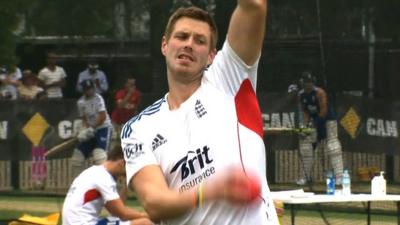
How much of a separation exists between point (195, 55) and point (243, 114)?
0.26 m

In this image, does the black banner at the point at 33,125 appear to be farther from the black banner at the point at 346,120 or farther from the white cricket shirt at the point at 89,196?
the white cricket shirt at the point at 89,196

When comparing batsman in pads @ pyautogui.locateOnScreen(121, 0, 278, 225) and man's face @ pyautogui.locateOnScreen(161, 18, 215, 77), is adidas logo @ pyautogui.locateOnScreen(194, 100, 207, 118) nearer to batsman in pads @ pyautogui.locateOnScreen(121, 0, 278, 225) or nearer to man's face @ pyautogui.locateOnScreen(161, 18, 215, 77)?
batsman in pads @ pyautogui.locateOnScreen(121, 0, 278, 225)

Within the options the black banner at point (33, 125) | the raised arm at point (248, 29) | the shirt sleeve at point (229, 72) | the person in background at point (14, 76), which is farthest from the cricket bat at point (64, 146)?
the raised arm at point (248, 29)

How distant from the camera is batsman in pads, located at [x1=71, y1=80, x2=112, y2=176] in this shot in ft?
47.9

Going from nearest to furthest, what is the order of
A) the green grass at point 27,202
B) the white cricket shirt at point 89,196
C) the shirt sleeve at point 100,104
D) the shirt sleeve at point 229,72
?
1. the shirt sleeve at point 229,72
2. the white cricket shirt at point 89,196
3. the green grass at point 27,202
4. the shirt sleeve at point 100,104

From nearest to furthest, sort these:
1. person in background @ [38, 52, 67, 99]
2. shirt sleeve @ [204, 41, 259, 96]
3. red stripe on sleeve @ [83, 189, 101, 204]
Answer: shirt sleeve @ [204, 41, 259, 96] < red stripe on sleeve @ [83, 189, 101, 204] < person in background @ [38, 52, 67, 99]

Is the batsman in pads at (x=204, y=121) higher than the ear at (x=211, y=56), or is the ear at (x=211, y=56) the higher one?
the ear at (x=211, y=56)

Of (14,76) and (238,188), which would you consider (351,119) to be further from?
(238,188)

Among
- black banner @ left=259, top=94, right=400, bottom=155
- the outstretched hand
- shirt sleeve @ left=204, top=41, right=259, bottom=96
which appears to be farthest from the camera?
black banner @ left=259, top=94, right=400, bottom=155

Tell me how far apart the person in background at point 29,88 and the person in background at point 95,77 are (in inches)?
22.0

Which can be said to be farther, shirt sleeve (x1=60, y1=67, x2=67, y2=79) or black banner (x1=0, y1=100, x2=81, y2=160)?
black banner (x1=0, y1=100, x2=81, y2=160)

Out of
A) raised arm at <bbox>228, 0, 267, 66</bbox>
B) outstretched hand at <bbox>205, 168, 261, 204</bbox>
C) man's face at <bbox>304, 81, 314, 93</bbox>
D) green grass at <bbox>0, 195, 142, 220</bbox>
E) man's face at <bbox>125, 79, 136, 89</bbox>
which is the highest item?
man's face at <bbox>125, 79, 136, 89</bbox>

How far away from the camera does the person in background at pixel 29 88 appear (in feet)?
48.8

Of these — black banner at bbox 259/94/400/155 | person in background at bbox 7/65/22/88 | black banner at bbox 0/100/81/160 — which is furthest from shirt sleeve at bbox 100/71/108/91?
black banner at bbox 259/94/400/155
